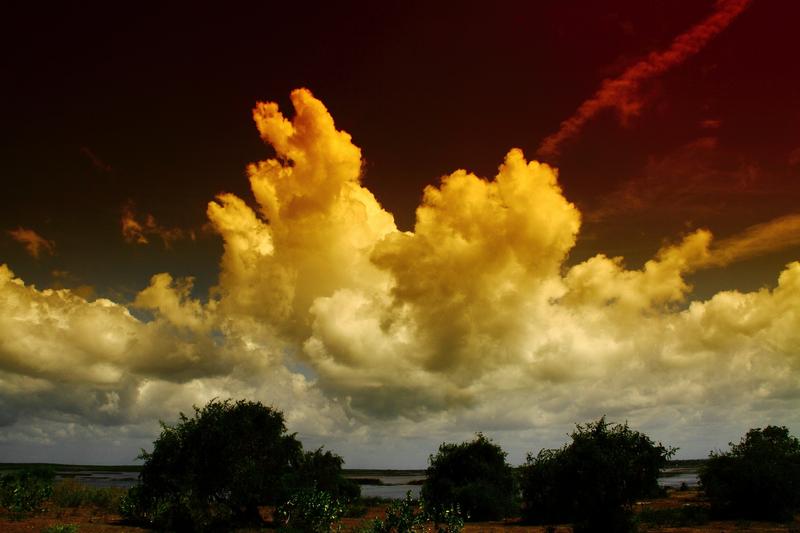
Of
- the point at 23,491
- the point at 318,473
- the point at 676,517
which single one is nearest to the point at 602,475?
the point at 676,517

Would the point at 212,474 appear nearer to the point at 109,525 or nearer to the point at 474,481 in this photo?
the point at 109,525

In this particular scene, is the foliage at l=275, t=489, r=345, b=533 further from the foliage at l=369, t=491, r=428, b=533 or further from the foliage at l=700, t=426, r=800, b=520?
the foliage at l=700, t=426, r=800, b=520

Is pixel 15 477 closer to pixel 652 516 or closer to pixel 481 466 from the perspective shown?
pixel 481 466

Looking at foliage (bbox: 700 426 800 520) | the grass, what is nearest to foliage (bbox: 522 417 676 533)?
the grass

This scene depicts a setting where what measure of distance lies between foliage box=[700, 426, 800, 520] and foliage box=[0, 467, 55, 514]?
57.3 metres

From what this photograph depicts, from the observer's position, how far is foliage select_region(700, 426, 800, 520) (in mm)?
43844

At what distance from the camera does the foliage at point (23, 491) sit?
128ft

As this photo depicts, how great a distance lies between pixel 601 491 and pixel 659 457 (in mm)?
3916

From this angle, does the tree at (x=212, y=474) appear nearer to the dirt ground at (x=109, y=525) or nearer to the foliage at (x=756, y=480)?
the dirt ground at (x=109, y=525)

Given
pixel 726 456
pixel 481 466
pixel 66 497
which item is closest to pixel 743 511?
pixel 726 456

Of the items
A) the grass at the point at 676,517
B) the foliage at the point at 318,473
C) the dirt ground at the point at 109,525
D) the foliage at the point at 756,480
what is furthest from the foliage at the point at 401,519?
the foliage at the point at 756,480

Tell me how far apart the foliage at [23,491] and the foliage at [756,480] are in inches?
2255

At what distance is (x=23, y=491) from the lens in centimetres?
3975

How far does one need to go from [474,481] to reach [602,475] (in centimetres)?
3312
